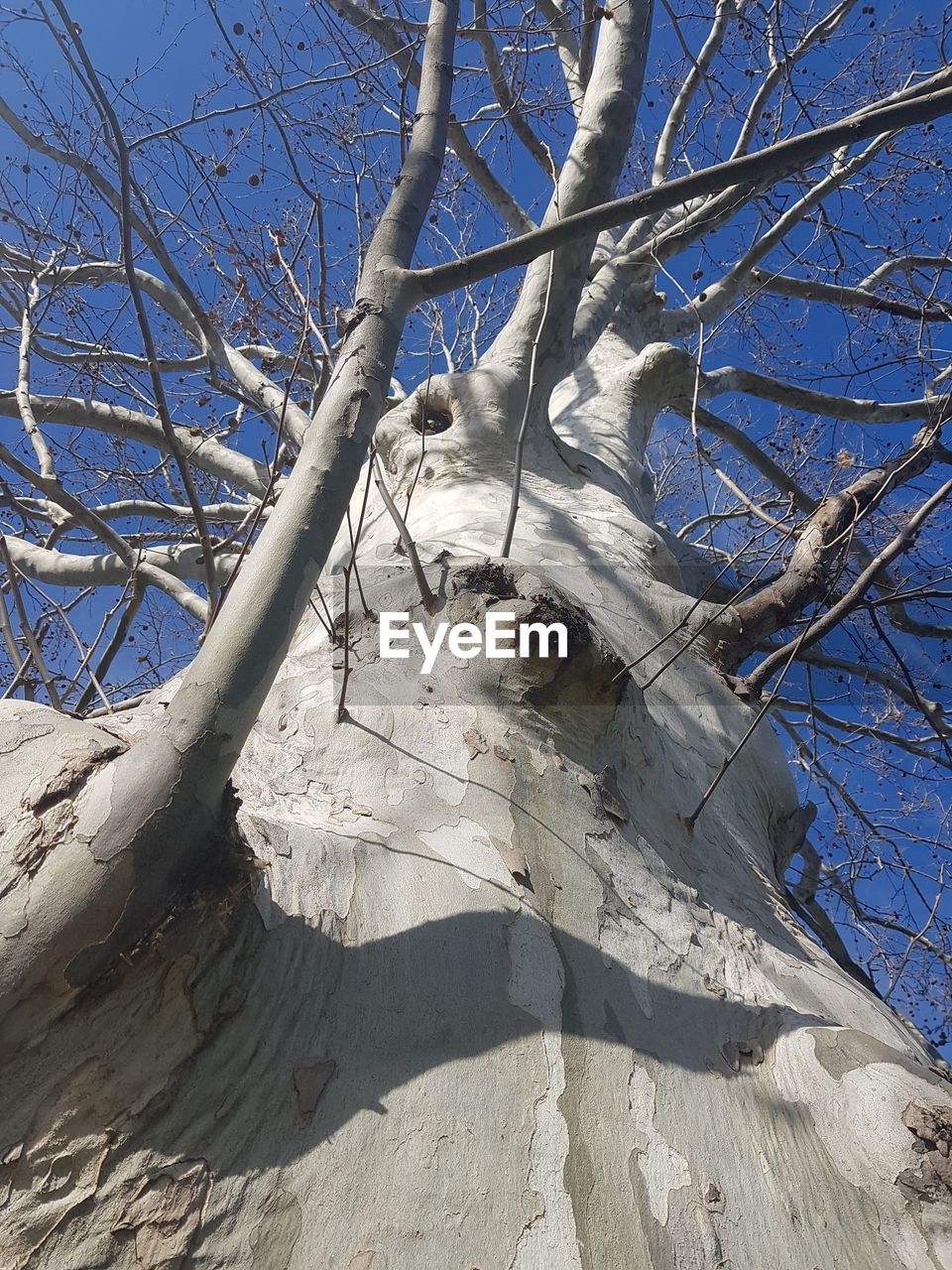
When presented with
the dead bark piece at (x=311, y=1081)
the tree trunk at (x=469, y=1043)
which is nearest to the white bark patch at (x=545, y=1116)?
the tree trunk at (x=469, y=1043)

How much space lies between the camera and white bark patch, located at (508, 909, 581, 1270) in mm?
678

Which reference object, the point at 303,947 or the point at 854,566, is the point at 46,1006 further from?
the point at 854,566

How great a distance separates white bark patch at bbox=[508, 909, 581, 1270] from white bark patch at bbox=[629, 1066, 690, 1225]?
0.28 ft

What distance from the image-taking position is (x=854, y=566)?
12.1 ft

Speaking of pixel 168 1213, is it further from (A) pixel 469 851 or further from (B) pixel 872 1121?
(B) pixel 872 1121

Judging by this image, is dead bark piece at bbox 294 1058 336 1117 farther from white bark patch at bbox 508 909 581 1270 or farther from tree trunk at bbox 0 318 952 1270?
white bark patch at bbox 508 909 581 1270

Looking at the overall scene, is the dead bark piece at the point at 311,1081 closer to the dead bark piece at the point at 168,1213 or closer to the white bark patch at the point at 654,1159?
the dead bark piece at the point at 168,1213

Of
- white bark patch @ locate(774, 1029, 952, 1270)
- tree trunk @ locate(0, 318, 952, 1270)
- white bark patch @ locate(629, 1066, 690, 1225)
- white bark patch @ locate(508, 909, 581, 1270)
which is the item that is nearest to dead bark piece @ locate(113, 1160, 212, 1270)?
tree trunk @ locate(0, 318, 952, 1270)

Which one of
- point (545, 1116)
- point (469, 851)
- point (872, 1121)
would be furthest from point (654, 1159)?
point (469, 851)

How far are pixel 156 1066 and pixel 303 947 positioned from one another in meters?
0.17

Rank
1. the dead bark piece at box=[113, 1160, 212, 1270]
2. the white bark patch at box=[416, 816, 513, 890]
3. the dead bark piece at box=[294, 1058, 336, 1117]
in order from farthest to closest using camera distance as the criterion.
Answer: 1. the white bark patch at box=[416, 816, 513, 890]
2. the dead bark piece at box=[294, 1058, 336, 1117]
3. the dead bark piece at box=[113, 1160, 212, 1270]

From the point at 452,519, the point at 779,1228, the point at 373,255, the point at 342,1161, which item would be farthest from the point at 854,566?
the point at 342,1161

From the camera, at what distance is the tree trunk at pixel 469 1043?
67 centimetres

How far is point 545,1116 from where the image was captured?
0.77 metres
